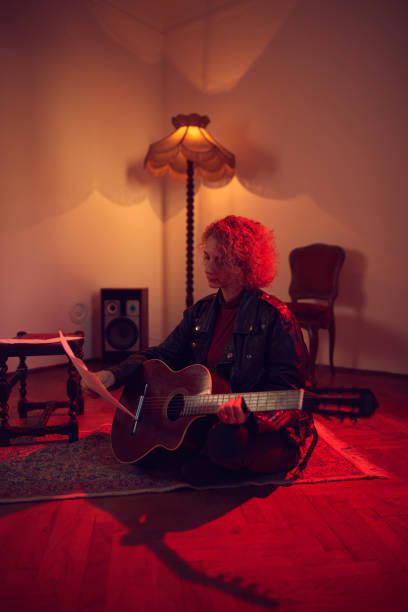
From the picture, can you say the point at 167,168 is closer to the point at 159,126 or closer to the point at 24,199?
the point at 159,126

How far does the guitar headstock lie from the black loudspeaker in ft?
8.68

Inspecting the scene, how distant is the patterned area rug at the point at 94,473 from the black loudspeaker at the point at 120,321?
165cm

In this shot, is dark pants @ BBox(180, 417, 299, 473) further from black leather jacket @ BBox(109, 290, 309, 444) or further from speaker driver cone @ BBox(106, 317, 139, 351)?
speaker driver cone @ BBox(106, 317, 139, 351)

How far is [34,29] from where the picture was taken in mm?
3443

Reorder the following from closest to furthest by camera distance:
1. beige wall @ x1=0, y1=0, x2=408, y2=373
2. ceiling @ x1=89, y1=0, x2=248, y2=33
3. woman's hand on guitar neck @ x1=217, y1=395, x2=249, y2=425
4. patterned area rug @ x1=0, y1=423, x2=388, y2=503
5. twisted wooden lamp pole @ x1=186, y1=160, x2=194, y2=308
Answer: woman's hand on guitar neck @ x1=217, y1=395, x2=249, y2=425 → patterned area rug @ x1=0, y1=423, x2=388, y2=503 → beige wall @ x1=0, y1=0, x2=408, y2=373 → twisted wooden lamp pole @ x1=186, y1=160, x2=194, y2=308 → ceiling @ x1=89, y1=0, x2=248, y2=33

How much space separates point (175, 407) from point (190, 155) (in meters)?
2.76

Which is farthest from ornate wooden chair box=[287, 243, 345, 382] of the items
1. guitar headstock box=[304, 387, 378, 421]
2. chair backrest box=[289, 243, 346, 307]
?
guitar headstock box=[304, 387, 378, 421]

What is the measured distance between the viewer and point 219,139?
4312 mm

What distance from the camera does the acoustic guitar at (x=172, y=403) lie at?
1125 millimetres

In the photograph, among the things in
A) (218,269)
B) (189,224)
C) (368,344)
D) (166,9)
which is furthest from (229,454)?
(166,9)

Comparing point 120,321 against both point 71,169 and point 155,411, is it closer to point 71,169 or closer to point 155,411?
point 71,169

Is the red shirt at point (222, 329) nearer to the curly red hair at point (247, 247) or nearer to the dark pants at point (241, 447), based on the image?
the curly red hair at point (247, 247)

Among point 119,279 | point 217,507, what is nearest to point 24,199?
point 119,279

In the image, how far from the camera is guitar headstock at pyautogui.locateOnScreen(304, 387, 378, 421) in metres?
1.05
